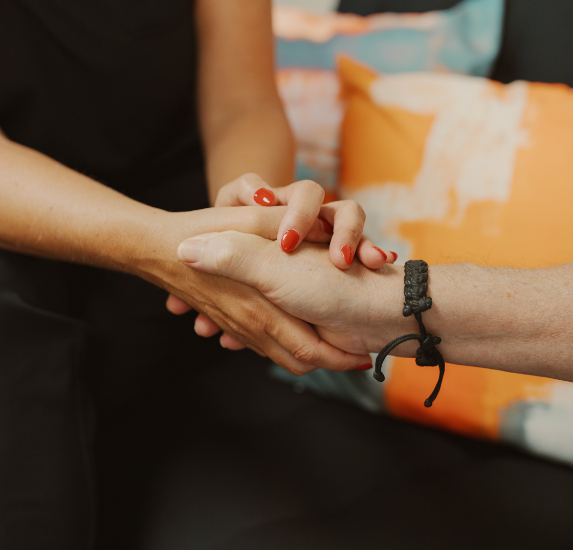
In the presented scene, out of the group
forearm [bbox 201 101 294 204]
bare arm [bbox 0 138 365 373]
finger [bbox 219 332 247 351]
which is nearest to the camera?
bare arm [bbox 0 138 365 373]

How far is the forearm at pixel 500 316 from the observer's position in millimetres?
697

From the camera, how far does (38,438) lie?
2.58 feet


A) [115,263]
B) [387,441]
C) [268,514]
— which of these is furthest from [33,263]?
[387,441]

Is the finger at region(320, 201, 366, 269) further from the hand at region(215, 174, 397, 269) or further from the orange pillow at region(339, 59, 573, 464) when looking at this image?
the orange pillow at region(339, 59, 573, 464)

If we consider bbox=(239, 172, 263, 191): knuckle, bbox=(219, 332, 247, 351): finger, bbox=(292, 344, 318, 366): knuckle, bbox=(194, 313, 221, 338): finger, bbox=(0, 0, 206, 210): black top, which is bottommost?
bbox=(219, 332, 247, 351): finger

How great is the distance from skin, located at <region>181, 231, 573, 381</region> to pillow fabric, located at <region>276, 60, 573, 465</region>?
0.49 ft

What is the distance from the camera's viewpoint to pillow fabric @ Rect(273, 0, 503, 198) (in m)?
1.06

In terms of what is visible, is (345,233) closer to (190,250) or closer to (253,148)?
Answer: (190,250)

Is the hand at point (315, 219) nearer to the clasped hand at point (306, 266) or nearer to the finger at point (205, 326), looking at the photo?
the clasped hand at point (306, 266)

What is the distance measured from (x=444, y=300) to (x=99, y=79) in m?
0.74

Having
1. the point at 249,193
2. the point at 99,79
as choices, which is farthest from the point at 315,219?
the point at 99,79

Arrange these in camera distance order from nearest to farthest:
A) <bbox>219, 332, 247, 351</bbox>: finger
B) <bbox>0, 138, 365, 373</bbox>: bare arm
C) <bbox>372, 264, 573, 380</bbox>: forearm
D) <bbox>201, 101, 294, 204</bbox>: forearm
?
<bbox>372, 264, 573, 380</bbox>: forearm → <bbox>0, 138, 365, 373</bbox>: bare arm → <bbox>219, 332, 247, 351</bbox>: finger → <bbox>201, 101, 294, 204</bbox>: forearm

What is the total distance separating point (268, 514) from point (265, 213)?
1.58 ft

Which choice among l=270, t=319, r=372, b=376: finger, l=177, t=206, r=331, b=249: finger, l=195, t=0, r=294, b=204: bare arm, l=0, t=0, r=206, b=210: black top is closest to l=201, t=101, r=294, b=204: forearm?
l=195, t=0, r=294, b=204: bare arm
